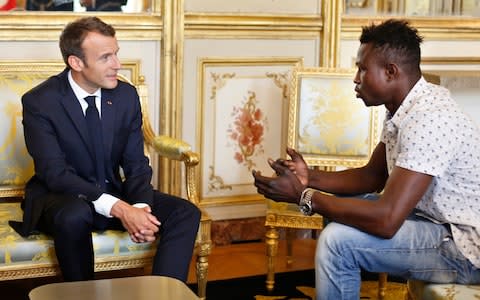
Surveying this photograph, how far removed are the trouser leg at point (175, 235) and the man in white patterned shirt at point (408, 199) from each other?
0.50 meters

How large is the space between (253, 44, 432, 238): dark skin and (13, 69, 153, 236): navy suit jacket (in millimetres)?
634

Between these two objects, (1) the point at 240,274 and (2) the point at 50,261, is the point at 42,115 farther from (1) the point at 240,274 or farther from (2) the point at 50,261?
(1) the point at 240,274

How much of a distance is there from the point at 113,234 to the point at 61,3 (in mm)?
1351

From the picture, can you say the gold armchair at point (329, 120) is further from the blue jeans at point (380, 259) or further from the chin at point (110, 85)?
the blue jeans at point (380, 259)

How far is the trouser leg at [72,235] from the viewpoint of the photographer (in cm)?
298

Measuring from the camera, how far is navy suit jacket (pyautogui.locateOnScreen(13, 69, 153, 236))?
312 centimetres

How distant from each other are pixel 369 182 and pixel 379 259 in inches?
17.7

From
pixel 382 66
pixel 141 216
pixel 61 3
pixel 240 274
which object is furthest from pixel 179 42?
pixel 382 66

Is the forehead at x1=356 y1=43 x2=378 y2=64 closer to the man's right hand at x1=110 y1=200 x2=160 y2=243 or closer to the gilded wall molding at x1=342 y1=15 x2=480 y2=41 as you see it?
the man's right hand at x1=110 y1=200 x2=160 y2=243

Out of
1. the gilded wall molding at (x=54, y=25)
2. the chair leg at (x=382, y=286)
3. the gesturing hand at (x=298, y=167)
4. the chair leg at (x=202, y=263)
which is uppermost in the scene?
the gilded wall molding at (x=54, y=25)

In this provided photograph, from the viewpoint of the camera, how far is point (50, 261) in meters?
3.05

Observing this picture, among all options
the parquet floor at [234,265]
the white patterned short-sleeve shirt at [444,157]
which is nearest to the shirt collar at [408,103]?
the white patterned short-sleeve shirt at [444,157]

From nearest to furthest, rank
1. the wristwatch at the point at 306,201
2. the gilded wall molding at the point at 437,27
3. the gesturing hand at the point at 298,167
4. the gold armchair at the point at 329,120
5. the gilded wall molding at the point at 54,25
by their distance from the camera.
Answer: the wristwatch at the point at 306,201 → the gesturing hand at the point at 298,167 → the gilded wall molding at the point at 54,25 → the gold armchair at the point at 329,120 → the gilded wall molding at the point at 437,27

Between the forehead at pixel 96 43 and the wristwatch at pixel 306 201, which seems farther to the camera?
the forehead at pixel 96 43
